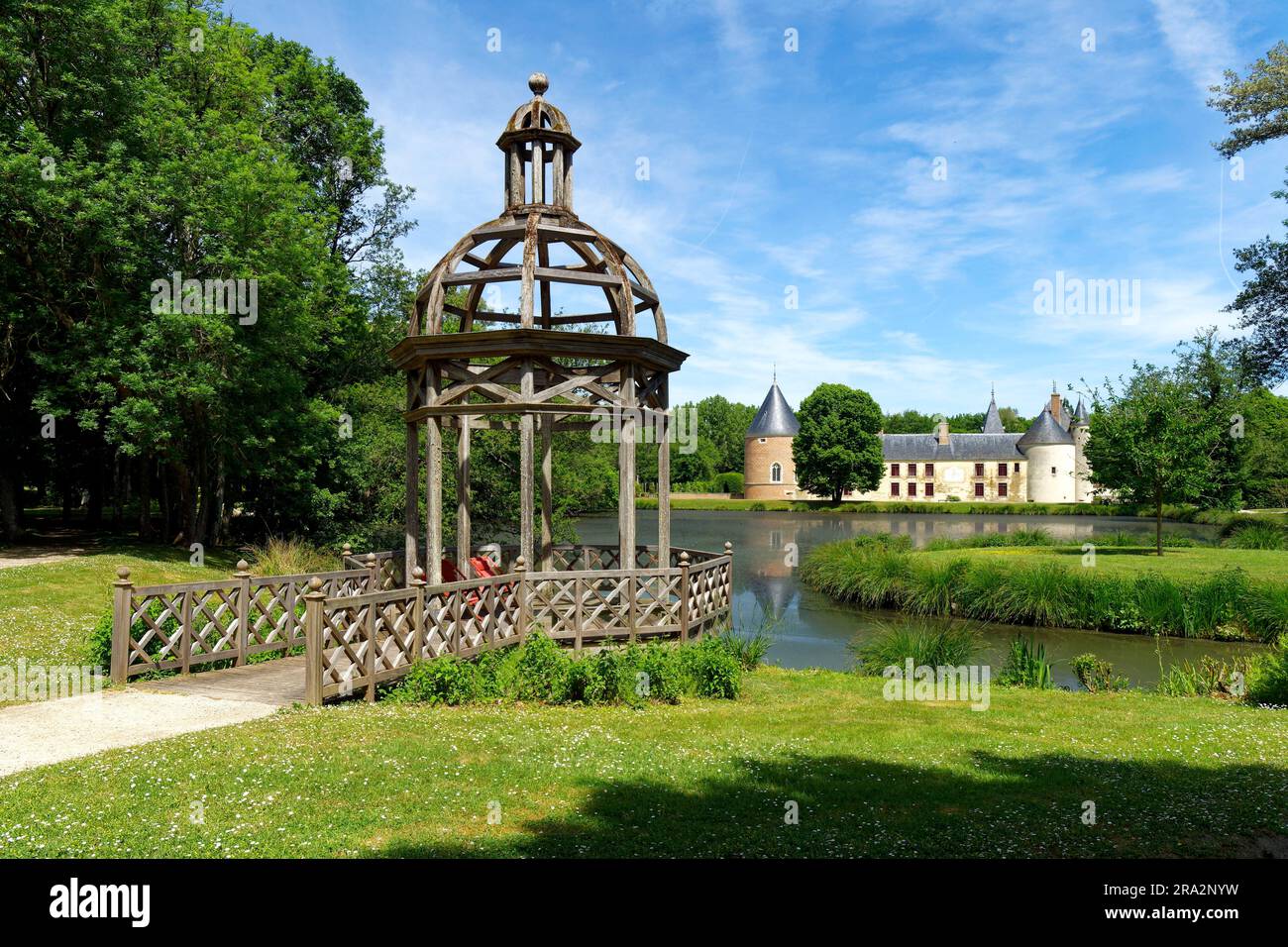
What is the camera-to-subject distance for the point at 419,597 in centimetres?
1050

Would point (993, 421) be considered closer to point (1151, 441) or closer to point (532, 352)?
point (1151, 441)

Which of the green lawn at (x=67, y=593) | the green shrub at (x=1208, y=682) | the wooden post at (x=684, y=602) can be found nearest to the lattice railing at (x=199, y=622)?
the green lawn at (x=67, y=593)

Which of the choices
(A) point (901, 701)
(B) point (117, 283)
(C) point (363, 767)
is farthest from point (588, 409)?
(B) point (117, 283)

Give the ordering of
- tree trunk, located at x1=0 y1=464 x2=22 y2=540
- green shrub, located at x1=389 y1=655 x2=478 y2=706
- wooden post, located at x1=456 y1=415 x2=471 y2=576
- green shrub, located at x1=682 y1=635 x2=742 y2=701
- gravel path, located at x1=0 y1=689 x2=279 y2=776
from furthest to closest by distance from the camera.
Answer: tree trunk, located at x1=0 y1=464 x2=22 y2=540 < wooden post, located at x1=456 y1=415 x2=471 y2=576 < green shrub, located at x1=682 y1=635 x2=742 y2=701 < green shrub, located at x1=389 y1=655 x2=478 y2=706 < gravel path, located at x1=0 y1=689 x2=279 y2=776

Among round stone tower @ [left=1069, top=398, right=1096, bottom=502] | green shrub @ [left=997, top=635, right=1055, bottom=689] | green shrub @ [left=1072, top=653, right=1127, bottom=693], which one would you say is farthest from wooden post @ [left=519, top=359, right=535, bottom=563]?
round stone tower @ [left=1069, top=398, right=1096, bottom=502]

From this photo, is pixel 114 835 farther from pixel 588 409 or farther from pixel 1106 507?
pixel 1106 507

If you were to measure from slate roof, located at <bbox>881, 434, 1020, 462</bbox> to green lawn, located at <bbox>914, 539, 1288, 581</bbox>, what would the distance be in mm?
56452

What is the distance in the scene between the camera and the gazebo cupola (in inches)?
491

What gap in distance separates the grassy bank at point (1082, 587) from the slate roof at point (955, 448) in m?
59.7

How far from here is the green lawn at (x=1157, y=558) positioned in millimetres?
22078

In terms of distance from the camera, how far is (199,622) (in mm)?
11414

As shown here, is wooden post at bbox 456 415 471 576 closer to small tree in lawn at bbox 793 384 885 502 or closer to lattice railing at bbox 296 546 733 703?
lattice railing at bbox 296 546 733 703

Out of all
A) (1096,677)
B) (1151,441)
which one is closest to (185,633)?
(1096,677)

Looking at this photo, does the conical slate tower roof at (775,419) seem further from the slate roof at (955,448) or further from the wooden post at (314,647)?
the wooden post at (314,647)
